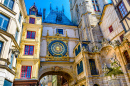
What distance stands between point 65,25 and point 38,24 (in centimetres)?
763

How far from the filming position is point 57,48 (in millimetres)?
23109

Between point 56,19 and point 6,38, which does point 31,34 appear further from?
point 56,19

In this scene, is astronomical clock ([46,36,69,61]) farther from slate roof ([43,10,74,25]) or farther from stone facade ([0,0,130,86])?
slate roof ([43,10,74,25])

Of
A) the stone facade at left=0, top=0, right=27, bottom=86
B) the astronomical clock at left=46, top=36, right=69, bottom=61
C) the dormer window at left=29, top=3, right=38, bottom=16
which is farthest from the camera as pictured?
the dormer window at left=29, top=3, right=38, bottom=16

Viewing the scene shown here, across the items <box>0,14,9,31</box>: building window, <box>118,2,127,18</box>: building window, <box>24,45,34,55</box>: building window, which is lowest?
<box>24,45,34,55</box>: building window

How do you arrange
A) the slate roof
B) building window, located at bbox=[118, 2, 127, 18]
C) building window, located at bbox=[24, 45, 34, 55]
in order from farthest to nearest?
the slate roof → building window, located at bbox=[24, 45, 34, 55] → building window, located at bbox=[118, 2, 127, 18]

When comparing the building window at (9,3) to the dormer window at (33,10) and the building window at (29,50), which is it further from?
the dormer window at (33,10)

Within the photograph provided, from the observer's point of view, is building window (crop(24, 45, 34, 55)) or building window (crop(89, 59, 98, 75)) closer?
building window (crop(89, 59, 98, 75))

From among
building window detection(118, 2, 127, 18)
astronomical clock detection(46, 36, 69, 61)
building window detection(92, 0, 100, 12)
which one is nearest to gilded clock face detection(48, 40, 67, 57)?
astronomical clock detection(46, 36, 69, 61)

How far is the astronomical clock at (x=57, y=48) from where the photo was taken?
22.1 meters

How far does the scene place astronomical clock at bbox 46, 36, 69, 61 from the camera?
72.5ft

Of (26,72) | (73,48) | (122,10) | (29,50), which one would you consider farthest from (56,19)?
(122,10)

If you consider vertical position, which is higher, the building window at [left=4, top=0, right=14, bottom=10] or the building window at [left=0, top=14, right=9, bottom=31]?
the building window at [left=4, top=0, right=14, bottom=10]

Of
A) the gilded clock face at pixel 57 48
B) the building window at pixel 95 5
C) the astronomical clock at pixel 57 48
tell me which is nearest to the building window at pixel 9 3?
the astronomical clock at pixel 57 48
